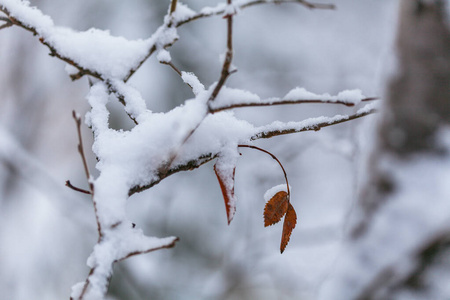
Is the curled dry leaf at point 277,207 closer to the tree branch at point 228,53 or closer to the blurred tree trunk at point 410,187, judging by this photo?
the tree branch at point 228,53

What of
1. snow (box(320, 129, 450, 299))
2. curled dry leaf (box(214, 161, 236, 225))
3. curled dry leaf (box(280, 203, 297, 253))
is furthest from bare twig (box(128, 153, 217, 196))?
snow (box(320, 129, 450, 299))

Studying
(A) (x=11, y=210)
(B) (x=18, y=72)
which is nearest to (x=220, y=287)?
(A) (x=11, y=210)

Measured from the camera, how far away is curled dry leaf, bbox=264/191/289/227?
1.50 ft

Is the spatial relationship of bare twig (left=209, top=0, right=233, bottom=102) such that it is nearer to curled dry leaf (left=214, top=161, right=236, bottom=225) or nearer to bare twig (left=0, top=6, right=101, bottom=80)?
curled dry leaf (left=214, top=161, right=236, bottom=225)

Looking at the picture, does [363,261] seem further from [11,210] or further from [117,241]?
[11,210]

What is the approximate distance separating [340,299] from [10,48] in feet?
13.3

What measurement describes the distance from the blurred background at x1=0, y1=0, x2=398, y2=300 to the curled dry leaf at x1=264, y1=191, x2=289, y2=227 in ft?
2.44

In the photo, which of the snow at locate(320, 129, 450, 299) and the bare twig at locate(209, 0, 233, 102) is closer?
the bare twig at locate(209, 0, 233, 102)

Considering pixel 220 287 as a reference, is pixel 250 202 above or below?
above

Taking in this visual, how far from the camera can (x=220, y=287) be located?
2.40 metres

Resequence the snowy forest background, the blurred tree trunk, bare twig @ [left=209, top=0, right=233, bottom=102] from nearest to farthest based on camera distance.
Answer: bare twig @ [left=209, top=0, right=233, bottom=102], the blurred tree trunk, the snowy forest background

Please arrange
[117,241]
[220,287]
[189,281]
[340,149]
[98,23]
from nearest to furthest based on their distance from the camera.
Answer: [117,241] < [340,149] < [220,287] < [189,281] < [98,23]

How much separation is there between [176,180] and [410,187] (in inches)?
113

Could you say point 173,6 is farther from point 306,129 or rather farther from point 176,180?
point 176,180
